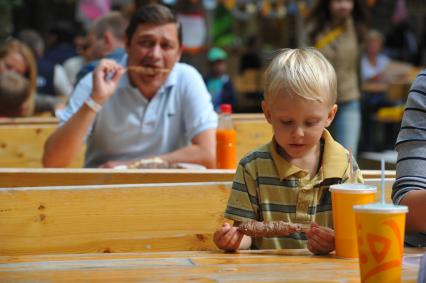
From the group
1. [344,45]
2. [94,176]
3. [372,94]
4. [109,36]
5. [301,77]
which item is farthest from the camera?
[372,94]

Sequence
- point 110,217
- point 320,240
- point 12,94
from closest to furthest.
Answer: point 320,240 → point 110,217 → point 12,94

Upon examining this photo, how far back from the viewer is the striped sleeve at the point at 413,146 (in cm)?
264

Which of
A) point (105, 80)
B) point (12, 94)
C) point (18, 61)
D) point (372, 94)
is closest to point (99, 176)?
point (105, 80)

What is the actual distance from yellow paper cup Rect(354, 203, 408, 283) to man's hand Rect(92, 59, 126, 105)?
101 inches

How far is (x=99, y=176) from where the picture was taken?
342 cm

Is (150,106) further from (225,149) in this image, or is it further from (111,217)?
(111,217)

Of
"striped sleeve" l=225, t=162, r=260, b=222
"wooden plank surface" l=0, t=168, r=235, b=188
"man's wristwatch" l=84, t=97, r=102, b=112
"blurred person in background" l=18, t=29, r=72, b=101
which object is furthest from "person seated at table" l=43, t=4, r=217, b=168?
"blurred person in background" l=18, t=29, r=72, b=101

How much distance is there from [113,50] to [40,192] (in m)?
3.18

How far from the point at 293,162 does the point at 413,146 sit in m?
0.32

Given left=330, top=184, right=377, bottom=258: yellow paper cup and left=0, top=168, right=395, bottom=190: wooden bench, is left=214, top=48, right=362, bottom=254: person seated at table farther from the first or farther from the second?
left=0, top=168, right=395, bottom=190: wooden bench

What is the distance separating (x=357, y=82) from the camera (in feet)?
24.1

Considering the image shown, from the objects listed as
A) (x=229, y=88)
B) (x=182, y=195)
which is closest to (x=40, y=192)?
(x=182, y=195)

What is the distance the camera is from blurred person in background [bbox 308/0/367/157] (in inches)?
279

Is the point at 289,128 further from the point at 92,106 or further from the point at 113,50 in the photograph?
the point at 113,50
